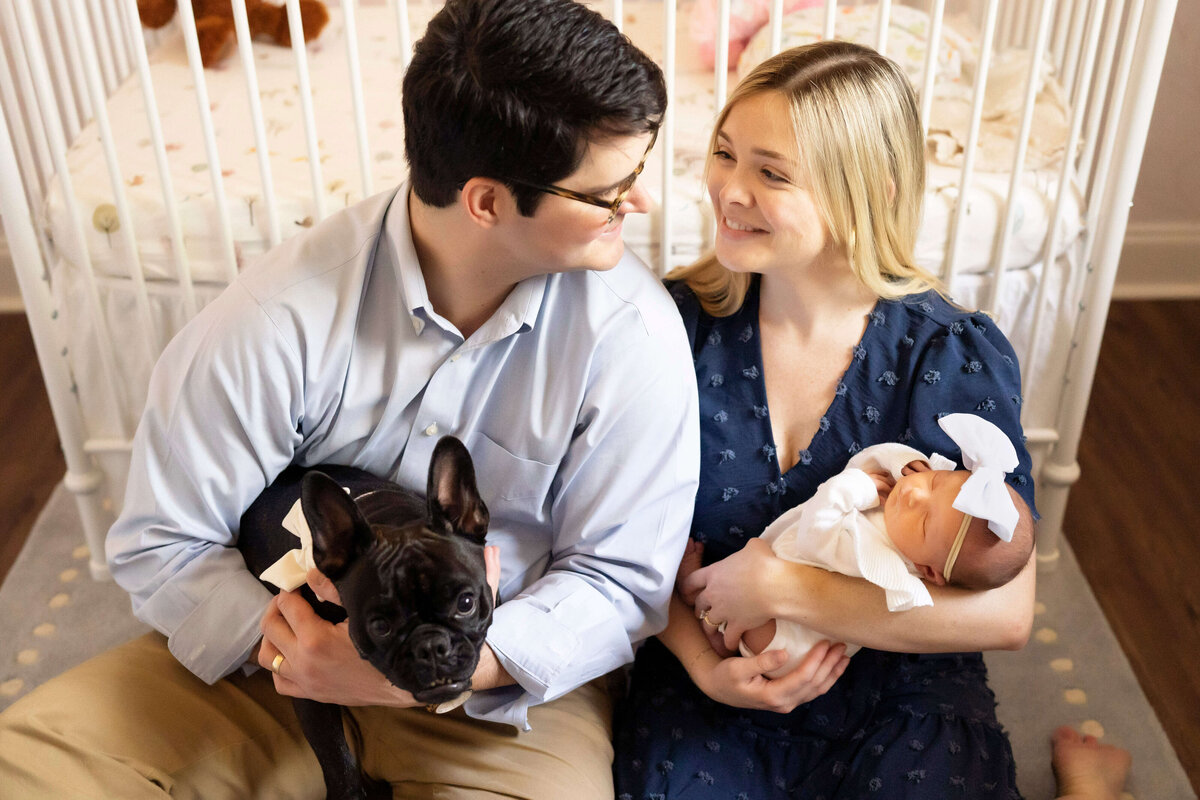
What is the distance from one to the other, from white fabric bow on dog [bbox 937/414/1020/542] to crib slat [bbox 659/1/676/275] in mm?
527

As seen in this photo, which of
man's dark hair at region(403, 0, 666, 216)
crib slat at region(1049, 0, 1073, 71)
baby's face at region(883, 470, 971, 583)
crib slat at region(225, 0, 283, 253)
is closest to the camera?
man's dark hair at region(403, 0, 666, 216)

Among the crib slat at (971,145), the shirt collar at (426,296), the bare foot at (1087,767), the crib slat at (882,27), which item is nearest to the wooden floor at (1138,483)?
the bare foot at (1087,767)

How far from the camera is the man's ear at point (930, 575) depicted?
1249mm

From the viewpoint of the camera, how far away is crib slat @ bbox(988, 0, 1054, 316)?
147cm

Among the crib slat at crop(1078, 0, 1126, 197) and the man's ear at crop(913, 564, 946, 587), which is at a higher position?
the crib slat at crop(1078, 0, 1126, 197)

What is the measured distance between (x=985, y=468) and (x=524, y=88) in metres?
0.65

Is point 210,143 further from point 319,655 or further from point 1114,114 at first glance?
point 1114,114

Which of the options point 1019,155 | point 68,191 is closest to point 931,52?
point 1019,155

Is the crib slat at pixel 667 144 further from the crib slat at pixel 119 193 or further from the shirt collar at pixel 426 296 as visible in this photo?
the crib slat at pixel 119 193

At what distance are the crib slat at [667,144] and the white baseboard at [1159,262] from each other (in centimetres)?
172

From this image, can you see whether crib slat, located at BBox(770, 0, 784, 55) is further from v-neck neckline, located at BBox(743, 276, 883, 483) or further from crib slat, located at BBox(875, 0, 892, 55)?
v-neck neckline, located at BBox(743, 276, 883, 483)

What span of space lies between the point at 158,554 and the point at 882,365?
95cm

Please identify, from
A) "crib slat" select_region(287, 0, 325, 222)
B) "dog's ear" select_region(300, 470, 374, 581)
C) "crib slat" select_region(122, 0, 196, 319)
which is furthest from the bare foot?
"crib slat" select_region(122, 0, 196, 319)

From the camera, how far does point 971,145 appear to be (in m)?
1.52
